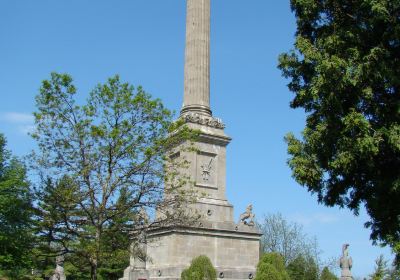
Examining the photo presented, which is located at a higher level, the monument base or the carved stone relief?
the carved stone relief

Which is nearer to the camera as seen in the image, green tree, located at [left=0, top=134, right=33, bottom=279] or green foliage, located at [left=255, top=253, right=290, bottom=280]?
green foliage, located at [left=255, top=253, right=290, bottom=280]

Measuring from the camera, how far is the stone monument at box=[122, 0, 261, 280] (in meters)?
21.2

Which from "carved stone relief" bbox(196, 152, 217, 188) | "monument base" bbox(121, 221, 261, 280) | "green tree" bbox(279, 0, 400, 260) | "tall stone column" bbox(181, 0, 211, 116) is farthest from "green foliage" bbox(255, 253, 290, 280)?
"tall stone column" bbox(181, 0, 211, 116)

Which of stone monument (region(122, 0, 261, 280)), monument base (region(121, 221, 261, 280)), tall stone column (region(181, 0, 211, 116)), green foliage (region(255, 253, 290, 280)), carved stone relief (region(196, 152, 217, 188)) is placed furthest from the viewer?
tall stone column (region(181, 0, 211, 116))

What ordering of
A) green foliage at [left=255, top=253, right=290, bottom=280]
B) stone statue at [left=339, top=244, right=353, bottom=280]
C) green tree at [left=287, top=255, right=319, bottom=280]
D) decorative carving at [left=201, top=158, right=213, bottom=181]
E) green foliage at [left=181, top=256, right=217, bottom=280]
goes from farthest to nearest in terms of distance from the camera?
green tree at [left=287, top=255, right=319, bottom=280]
stone statue at [left=339, top=244, right=353, bottom=280]
decorative carving at [left=201, top=158, right=213, bottom=181]
green foliage at [left=255, top=253, right=290, bottom=280]
green foliage at [left=181, top=256, right=217, bottom=280]

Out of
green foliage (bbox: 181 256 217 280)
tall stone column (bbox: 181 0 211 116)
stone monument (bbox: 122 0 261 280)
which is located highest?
tall stone column (bbox: 181 0 211 116)

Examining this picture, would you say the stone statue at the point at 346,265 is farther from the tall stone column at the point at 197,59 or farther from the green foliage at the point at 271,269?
the tall stone column at the point at 197,59

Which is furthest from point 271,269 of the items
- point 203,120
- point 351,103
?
point 351,103

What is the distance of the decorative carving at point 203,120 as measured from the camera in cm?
2388

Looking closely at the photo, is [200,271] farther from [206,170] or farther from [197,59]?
[197,59]

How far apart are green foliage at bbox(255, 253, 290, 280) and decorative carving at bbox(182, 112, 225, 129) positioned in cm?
693

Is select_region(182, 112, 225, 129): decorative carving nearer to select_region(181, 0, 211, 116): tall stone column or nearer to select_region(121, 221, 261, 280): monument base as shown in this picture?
select_region(181, 0, 211, 116): tall stone column

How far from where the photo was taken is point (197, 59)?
1000 inches

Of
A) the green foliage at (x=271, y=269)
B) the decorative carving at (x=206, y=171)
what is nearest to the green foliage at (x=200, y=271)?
the green foliage at (x=271, y=269)
